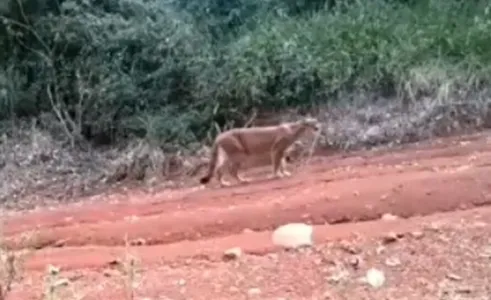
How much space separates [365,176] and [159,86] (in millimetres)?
5165

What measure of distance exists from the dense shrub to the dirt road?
322 centimetres

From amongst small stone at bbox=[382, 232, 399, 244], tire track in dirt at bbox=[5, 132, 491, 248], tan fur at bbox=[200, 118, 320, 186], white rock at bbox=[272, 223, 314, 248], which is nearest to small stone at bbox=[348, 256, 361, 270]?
small stone at bbox=[382, 232, 399, 244]

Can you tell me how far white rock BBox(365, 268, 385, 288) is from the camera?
13.9ft

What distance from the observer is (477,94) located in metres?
10.3

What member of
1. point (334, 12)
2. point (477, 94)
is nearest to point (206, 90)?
point (334, 12)

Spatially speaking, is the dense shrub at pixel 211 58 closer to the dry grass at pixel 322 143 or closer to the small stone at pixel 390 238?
the dry grass at pixel 322 143

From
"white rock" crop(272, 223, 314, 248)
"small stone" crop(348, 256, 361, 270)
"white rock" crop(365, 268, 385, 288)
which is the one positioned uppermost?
"white rock" crop(365, 268, 385, 288)

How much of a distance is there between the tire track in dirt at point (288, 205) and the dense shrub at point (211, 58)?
335 cm

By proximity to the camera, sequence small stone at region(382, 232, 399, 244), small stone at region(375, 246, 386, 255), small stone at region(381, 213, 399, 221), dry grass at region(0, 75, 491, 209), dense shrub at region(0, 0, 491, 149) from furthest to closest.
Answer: dense shrub at region(0, 0, 491, 149) < dry grass at region(0, 75, 491, 209) < small stone at region(381, 213, 399, 221) < small stone at region(382, 232, 399, 244) < small stone at region(375, 246, 386, 255)

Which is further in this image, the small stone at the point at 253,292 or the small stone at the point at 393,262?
the small stone at the point at 393,262

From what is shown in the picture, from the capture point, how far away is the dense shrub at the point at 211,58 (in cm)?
1119

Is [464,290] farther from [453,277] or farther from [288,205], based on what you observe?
[288,205]

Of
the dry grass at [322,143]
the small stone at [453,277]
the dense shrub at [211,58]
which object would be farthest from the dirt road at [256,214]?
the dense shrub at [211,58]

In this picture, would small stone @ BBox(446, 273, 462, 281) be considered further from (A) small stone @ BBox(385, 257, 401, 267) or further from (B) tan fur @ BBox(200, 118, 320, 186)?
(B) tan fur @ BBox(200, 118, 320, 186)
